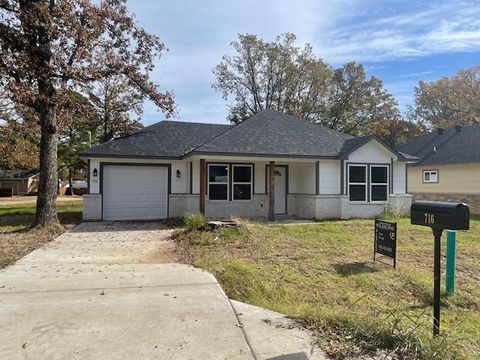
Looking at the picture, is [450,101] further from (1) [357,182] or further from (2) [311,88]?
(1) [357,182]

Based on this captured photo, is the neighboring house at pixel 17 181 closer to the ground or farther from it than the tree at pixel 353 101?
closer to the ground

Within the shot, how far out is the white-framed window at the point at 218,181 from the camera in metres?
16.9

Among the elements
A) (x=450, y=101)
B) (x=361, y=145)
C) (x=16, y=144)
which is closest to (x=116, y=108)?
(x=16, y=144)

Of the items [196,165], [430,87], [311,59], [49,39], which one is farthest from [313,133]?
[430,87]

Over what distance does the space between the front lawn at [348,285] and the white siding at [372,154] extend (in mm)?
5158

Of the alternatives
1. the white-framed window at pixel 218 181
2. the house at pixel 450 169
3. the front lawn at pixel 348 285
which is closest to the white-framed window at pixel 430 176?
the house at pixel 450 169

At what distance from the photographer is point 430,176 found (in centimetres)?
2503

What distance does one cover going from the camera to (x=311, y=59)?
38.1 metres

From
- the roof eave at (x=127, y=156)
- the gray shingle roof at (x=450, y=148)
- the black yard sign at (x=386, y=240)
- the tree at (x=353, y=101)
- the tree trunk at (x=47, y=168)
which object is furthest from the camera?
the tree at (x=353, y=101)

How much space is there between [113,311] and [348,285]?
3.86 metres

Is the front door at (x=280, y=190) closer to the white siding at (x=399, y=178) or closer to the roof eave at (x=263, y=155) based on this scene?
the roof eave at (x=263, y=155)

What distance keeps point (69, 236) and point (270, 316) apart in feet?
28.0

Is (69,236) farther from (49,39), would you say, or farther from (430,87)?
(430,87)

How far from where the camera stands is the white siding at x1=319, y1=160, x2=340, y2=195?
16.3 meters
